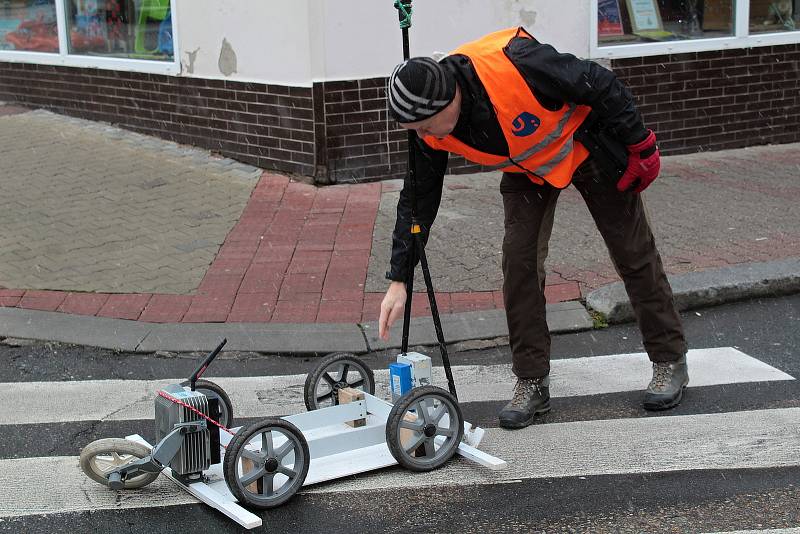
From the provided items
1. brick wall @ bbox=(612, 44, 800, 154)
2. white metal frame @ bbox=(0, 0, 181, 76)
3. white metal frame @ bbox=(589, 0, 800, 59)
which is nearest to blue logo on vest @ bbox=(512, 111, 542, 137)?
white metal frame @ bbox=(589, 0, 800, 59)

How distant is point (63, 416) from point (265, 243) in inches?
110

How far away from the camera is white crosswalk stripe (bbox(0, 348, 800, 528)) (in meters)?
4.13

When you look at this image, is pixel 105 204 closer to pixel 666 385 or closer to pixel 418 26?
pixel 418 26

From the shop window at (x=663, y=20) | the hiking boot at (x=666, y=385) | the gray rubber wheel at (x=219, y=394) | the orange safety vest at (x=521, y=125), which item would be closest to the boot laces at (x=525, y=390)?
the hiking boot at (x=666, y=385)

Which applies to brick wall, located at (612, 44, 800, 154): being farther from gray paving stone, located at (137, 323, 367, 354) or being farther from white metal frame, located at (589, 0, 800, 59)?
gray paving stone, located at (137, 323, 367, 354)

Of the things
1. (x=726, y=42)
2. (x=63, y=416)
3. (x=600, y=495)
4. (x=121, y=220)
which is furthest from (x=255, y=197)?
(x=600, y=495)

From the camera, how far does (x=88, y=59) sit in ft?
35.2

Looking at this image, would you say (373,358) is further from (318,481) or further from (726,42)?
(726,42)

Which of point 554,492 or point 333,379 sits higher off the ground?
point 333,379

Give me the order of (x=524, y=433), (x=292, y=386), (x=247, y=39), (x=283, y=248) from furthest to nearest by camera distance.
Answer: (x=247, y=39) < (x=283, y=248) < (x=292, y=386) < (x=524, y=433)

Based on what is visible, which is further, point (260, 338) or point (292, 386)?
point (260, 338)

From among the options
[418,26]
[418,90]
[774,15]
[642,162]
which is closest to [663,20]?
[774,15]

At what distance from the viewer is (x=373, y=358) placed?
5754 mm

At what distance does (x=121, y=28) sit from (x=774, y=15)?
6.27 m
